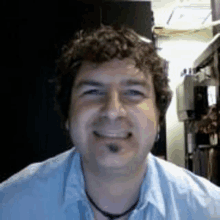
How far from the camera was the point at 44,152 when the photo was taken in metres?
1.77

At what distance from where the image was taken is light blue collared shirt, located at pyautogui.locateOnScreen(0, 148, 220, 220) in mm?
879

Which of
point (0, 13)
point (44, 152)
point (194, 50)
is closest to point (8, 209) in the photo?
point (44, 152)

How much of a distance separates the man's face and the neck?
0.10 m

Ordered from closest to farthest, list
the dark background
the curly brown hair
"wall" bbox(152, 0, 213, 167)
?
1. the curly brown hair
2. the dark background
3. "wall" bbox(152, 0, 213, 167)

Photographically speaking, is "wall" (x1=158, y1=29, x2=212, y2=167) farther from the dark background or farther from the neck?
the neck

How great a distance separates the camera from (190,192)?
0.90m

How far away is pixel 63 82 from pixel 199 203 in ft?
2.67

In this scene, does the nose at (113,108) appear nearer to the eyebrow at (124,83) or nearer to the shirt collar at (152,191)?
the eyebrow at (124,83)

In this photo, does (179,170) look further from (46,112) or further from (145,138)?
(46,112)

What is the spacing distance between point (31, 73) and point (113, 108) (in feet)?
3.89

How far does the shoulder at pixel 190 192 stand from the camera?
0.86 metres

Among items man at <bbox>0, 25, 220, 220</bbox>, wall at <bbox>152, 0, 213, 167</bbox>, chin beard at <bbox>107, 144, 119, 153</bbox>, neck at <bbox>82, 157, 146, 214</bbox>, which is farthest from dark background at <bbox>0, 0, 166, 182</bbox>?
wall at <bbox>152, 0, 213, 167</bbox>

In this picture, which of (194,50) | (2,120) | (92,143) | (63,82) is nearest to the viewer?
(92,143)

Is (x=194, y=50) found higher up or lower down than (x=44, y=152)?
higher up
